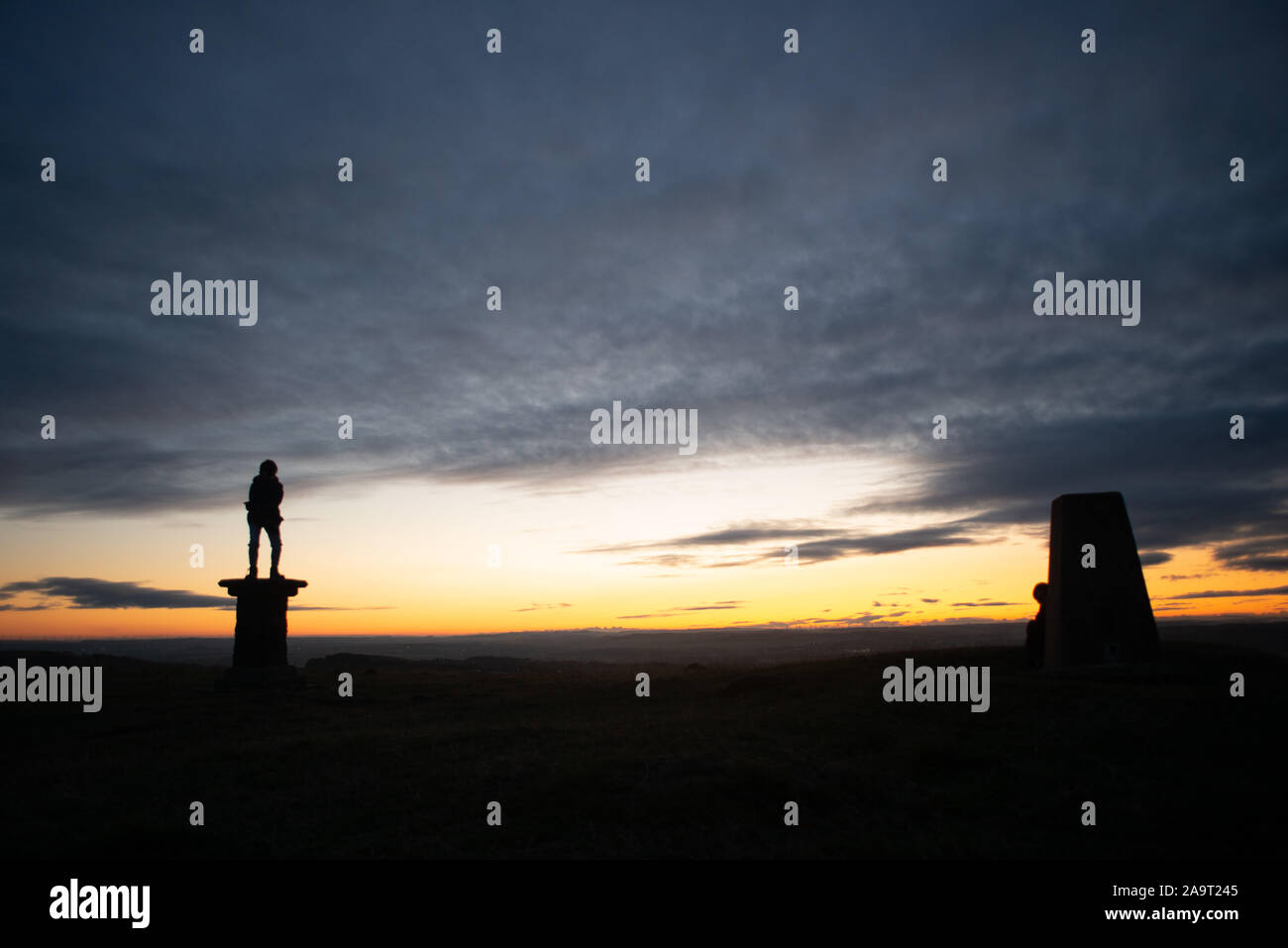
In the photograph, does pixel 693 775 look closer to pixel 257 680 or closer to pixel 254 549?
pixel 257 680

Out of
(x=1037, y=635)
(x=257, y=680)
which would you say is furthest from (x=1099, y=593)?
(x=257, y=680)

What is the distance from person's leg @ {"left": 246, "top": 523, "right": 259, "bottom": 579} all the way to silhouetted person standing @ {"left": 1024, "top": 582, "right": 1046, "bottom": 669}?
18074 mm

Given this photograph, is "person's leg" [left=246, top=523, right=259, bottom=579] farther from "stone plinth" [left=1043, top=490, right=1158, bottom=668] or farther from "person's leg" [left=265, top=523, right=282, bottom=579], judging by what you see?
"stone plinth" [left=1043, top=490, right=1158, bottom=668]

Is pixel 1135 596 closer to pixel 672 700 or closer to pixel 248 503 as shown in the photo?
pixel 672 700

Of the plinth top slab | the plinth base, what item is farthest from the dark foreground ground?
the plinth top slab

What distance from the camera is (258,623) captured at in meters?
17.2

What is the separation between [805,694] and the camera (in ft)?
46.9

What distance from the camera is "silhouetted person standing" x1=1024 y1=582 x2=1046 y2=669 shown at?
15.3 meters

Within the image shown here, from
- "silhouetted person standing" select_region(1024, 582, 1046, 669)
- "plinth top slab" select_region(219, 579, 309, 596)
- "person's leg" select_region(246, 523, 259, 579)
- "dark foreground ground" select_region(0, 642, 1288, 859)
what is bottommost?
"dark foreground ground" select_region(0, 642, 1288, 859)

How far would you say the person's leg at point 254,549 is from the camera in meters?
17.6

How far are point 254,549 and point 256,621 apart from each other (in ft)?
5.99

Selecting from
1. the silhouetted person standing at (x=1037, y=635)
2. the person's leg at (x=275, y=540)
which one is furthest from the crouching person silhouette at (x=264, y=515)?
the silhouetted person standing at (x=1037, y=635)

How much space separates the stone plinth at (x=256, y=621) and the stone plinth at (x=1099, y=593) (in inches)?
695
